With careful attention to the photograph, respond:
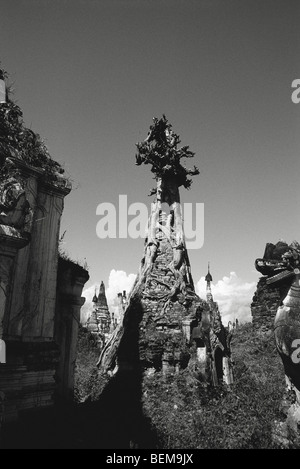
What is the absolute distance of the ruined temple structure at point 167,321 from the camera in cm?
1142

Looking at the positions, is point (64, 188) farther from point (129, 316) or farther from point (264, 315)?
point (264, 315)

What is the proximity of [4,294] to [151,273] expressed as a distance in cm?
954

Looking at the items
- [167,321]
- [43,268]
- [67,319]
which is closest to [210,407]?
[167,321]

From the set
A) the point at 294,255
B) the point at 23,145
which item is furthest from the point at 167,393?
the point at 23,145

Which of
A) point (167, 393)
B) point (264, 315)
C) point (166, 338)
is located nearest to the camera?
point (167, 393)

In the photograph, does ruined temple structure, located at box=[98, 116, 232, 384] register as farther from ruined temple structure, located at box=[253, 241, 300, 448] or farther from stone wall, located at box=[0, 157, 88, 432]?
ruined temple structure, located at box=[253, 241, 300, 448]

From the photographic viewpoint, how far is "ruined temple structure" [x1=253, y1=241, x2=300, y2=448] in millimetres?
4250

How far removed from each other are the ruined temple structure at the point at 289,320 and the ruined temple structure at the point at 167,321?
21.4 feet

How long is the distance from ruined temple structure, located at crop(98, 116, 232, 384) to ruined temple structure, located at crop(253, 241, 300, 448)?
6.53 m

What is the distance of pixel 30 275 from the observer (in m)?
5.27

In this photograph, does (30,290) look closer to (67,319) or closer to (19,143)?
(67,319)

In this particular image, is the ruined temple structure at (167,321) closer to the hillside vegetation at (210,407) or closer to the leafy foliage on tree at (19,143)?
the hillside vegetation at (210,407)

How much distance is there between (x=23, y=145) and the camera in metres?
5.63
